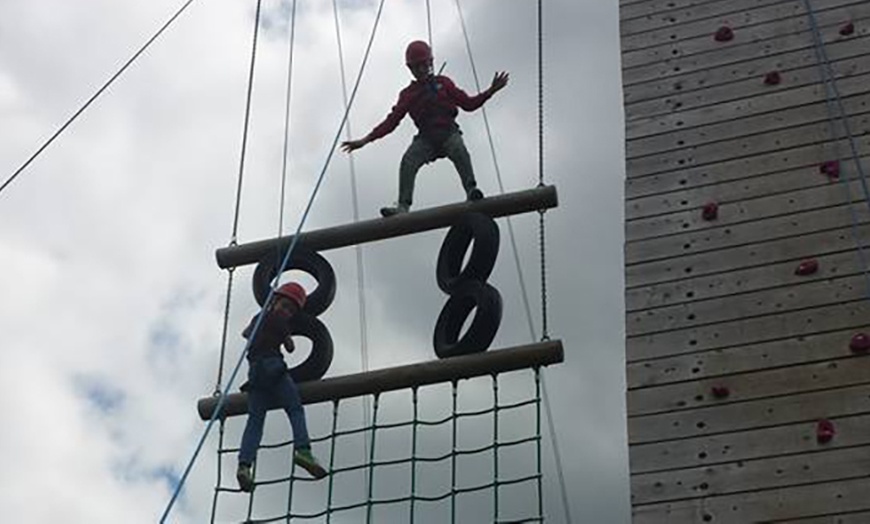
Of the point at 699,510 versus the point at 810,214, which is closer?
the point at 699,510

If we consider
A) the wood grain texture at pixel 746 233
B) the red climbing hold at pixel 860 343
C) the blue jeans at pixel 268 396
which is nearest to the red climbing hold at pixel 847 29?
the wood grain texture at pixel 746 233

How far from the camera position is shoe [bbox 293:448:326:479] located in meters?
4.57

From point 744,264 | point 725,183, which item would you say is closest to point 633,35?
Answer: point 725,183

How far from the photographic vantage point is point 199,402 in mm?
4785

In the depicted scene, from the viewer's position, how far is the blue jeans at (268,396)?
4699 mm

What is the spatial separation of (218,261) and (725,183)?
191 cm

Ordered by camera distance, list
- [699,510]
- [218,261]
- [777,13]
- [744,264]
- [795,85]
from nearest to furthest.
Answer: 1. [699,510]
2. [744,264]
3. [795,85]
4. [777,13]
5. [218,261]

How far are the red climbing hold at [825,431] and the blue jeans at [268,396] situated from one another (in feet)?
5.91

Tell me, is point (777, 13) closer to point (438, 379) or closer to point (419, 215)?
point (419, 215)

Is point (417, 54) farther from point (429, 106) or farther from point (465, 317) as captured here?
point (465, 317)

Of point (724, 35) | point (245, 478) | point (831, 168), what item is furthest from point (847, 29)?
point (245, 478)

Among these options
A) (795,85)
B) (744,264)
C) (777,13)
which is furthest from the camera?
(777,13)

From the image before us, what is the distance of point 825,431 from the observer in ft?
11.7

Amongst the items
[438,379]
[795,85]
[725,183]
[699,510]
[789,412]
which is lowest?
[699,510]
